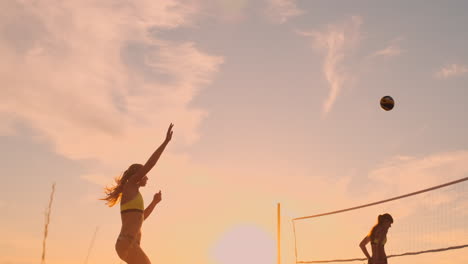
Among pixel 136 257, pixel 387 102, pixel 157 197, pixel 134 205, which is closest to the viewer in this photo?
pixel 136 257

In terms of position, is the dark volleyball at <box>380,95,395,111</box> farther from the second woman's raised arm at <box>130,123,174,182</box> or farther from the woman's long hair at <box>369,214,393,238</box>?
the second woman's raised arm at <box>130,123,174,182</box>

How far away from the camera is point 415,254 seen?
1296cm

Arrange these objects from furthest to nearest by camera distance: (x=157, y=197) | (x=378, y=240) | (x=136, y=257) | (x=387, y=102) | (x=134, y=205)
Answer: (x=387, y=102)
(x=378, y=240)
(x=157, y=197)
(x=134, y=205)
(x=136, y=257)

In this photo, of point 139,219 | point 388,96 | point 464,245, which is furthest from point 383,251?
point 139,219

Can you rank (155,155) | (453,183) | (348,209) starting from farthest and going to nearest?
(348,209) → (453,183) → (155,155)

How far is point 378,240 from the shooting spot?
35.8ft

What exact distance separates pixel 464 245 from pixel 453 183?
62.9 inches

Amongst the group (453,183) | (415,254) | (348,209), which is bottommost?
(415,254)

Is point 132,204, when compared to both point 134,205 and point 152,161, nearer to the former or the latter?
point 134,205

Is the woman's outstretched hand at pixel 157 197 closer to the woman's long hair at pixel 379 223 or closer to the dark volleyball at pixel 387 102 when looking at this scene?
the woman's long hair at pixel 379 223

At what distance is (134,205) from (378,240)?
268 inches

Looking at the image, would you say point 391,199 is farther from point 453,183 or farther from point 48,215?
point 48,215

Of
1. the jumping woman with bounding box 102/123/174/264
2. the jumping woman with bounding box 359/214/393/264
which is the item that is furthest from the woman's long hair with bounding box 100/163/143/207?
the jumping woman with bounding box 359/214/393/264

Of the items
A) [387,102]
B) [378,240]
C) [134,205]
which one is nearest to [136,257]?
[134,205]
